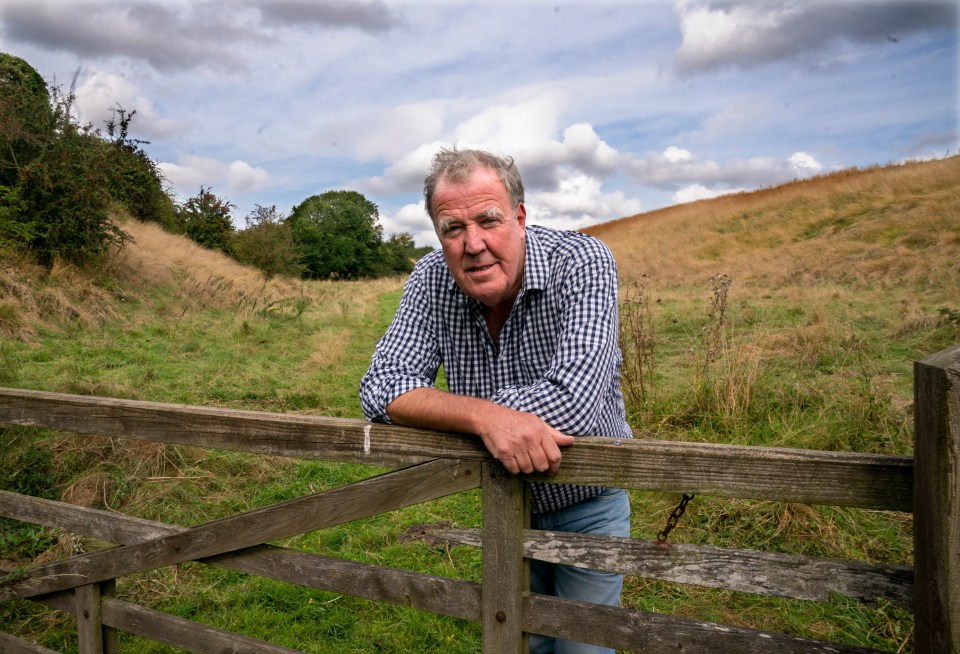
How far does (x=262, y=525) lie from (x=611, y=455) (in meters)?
1.33

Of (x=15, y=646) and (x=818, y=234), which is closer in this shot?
(x=15, y=646)

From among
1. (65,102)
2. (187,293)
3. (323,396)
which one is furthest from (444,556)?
(65,102)

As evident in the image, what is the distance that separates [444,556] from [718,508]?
6.58 feet

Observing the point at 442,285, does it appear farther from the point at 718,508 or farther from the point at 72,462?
the point at 72,462

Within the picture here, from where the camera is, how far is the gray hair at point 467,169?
2.28m

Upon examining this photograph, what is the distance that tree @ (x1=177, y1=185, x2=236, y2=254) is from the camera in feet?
105

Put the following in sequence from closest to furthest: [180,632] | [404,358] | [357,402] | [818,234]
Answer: [404,358], [180,632], [357,402], [818,234]

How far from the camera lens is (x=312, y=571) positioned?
240cm

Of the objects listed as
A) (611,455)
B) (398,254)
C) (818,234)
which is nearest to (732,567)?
(611,455)

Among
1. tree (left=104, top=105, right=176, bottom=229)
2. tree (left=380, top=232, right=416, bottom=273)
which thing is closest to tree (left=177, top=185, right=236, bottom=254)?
tree (left=104, top=105, right=176, bottom=229)

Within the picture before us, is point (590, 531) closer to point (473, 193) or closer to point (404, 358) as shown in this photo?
point (404, 358)

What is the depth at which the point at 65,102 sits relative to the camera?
14680 mm

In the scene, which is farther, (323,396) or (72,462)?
(323,396)

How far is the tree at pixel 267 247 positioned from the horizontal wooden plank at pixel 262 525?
78.3 ft
